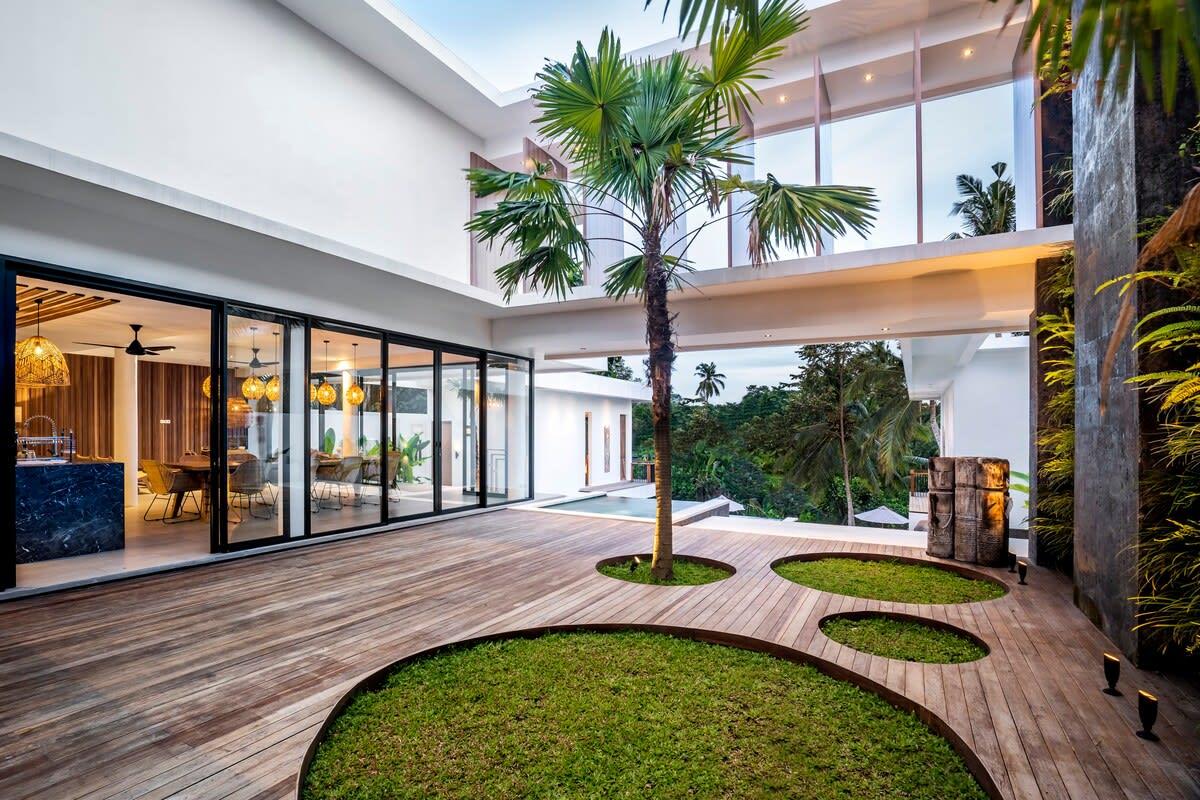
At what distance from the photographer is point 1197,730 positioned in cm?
235

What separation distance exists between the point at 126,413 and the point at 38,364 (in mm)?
4144

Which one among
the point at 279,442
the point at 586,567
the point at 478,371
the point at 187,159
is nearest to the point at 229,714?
the point at 586,567

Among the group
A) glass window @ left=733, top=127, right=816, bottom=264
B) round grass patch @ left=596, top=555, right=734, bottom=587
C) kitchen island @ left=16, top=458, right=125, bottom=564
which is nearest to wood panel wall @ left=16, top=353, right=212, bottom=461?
kitchen island @ left=16, top=458, right=125, bottom=564

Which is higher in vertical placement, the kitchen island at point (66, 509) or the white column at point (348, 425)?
the white column at point (348, 425)

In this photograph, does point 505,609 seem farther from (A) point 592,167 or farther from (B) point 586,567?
(A) point 592,167

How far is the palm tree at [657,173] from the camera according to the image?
415 centimetres

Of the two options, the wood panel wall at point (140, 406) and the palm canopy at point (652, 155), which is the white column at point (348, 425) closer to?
the palm canopy at point (652, 155)

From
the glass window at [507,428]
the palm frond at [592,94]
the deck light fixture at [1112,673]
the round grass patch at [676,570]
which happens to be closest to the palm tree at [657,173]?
the palm frond at [592,94]

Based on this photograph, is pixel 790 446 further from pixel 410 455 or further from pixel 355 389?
pixel 355 389

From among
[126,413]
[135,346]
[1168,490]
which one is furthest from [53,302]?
[1168,490]

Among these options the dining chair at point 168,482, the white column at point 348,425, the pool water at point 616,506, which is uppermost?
the white column at point 348,425

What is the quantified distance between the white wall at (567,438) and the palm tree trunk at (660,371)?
8.57m

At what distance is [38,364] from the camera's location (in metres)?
6.04

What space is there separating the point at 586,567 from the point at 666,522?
881 millimetres
